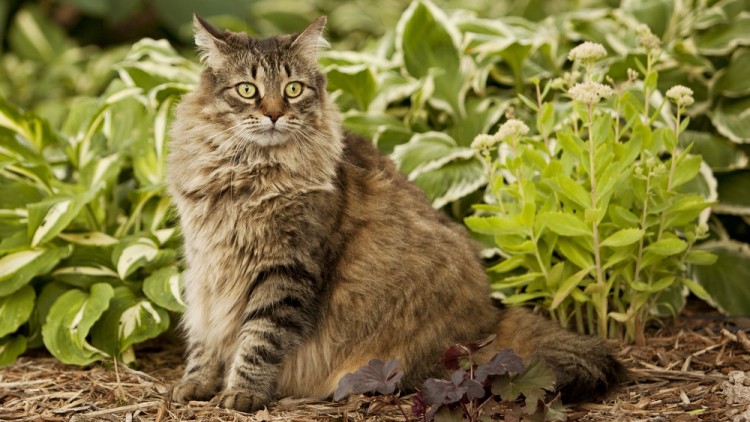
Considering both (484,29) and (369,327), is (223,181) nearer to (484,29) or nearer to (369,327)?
→ (369,327)

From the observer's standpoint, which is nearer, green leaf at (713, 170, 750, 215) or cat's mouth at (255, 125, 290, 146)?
cat's mouth at (255, 125, 290, 146)

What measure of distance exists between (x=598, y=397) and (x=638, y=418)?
15 centimetres

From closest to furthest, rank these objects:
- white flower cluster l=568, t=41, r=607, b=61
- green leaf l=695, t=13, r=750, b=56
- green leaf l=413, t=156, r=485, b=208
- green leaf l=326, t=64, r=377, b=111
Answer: white flower cluster l=568, t=41, r=607, b=61, green leaf l=413, t=156, r=485, b=208, green leaf l=326, t=64, r=377, b=111, green leaf l=695, t=13, r=750, b=56

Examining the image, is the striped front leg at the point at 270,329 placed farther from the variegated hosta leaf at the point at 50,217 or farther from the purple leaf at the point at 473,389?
the variegated hosta leaf at the point at 50,217

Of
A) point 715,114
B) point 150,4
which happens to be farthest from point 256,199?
point 150,4

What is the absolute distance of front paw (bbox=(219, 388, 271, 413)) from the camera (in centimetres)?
251

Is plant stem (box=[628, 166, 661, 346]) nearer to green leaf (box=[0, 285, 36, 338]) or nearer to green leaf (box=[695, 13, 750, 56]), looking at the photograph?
green leaf (box=[695, 13, 750, 56])

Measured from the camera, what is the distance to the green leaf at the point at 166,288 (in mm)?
3057

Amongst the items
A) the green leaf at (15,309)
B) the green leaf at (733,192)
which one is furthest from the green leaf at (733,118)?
the green leaf at (15,309)

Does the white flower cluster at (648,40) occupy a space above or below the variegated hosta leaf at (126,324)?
above

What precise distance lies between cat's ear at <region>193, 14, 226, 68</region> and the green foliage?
2.56 feet

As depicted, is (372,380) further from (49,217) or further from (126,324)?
(49,217)

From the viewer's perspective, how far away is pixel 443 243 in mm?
2771

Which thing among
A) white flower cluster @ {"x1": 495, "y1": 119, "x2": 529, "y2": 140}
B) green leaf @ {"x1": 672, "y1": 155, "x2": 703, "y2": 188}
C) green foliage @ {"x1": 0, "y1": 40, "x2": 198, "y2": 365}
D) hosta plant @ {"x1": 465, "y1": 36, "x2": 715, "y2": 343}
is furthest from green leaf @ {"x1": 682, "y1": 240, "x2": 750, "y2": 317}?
green foliage @ {"x1": 0, "y1": 40, "x2": 198, "y2": 365}
